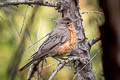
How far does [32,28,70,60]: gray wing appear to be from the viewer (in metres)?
4.07

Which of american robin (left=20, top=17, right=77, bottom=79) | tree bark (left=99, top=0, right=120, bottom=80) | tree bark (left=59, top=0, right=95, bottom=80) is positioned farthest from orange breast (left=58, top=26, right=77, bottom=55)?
tree bark (left=99, top=0, right=120, bottom=80)

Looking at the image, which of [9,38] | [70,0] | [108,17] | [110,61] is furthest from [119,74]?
[9,38]

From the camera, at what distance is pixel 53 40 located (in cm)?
441

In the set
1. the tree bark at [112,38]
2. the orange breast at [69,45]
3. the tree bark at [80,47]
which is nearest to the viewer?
the tree bark at [112,38]

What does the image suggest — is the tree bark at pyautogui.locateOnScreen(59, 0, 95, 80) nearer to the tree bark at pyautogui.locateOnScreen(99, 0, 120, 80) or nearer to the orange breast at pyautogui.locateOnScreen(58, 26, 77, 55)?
the orange breast at pyautogui.locateOnScreen(58, 26, 77, 55)

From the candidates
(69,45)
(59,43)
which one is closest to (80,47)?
(69,45)

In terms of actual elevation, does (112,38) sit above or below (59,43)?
above

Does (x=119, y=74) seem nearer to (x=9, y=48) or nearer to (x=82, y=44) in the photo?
(x=82, y=44)

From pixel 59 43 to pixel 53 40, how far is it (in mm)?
123

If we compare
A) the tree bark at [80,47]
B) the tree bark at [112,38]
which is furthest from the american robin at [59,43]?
the tree bark at [112,38]

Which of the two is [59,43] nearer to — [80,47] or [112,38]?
Answer: [80,47]

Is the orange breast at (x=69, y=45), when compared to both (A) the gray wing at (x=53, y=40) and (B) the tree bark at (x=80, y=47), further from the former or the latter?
(B) the tree bark at (x=80, y=47)

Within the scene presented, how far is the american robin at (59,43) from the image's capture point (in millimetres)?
4098

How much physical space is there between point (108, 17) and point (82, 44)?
3.11m
